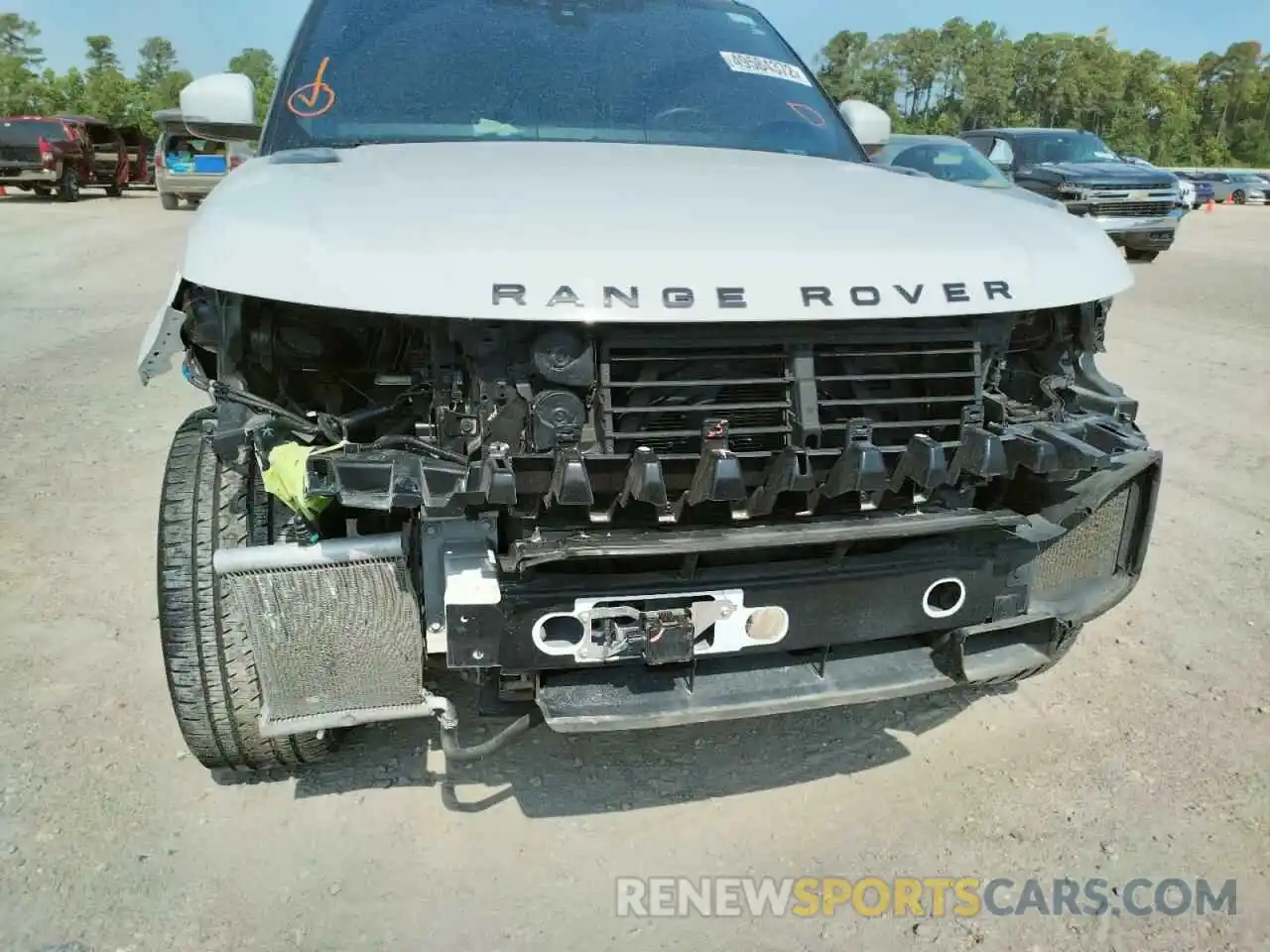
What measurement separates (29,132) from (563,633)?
2525 centimetres

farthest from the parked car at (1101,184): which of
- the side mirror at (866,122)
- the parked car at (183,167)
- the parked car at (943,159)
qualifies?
the parked car at (183,167)

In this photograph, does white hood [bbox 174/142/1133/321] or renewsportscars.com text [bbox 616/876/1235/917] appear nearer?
white hood [bbox 174/142/1133/321]

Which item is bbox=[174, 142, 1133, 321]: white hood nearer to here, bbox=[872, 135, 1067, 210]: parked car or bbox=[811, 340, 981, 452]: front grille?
bbox=[811, 340, 981, 452]: front grille

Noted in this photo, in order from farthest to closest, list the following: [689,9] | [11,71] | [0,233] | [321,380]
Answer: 1. [11,71]
2. [0,233]
3. [689,9]
4. [321,380]

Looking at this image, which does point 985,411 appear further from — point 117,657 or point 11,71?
point 11,71

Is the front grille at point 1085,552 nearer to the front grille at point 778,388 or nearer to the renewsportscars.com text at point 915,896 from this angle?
the front grille at point 778,388

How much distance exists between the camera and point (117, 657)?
3428 mm

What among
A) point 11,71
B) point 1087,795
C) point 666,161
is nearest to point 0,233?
point 666,161

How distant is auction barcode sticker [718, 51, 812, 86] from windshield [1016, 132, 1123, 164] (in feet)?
41.2

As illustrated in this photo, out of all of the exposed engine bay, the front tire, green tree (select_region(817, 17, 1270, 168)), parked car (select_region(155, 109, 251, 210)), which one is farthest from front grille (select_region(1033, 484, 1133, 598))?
green tree (select_region(817, 17, 1270, 168))

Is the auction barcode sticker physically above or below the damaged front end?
above

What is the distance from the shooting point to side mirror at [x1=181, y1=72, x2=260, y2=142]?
11.7ft

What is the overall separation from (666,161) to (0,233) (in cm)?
1645

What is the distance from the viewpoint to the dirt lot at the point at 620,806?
239 centimetres
